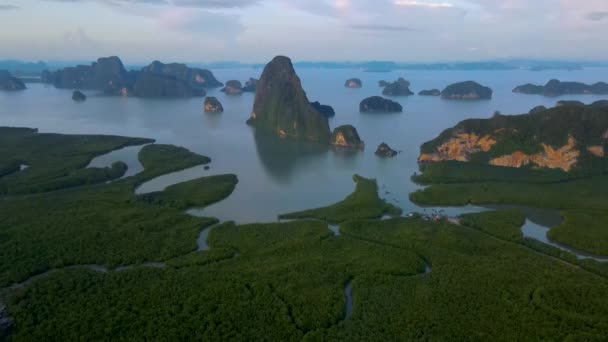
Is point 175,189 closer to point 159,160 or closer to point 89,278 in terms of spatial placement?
point 159,160

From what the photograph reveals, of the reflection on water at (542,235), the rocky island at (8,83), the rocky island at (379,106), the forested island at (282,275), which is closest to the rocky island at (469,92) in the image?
the rocky island at (379,106)

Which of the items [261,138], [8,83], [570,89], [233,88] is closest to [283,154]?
[261,138]

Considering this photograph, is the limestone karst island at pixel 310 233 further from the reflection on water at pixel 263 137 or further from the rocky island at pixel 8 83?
the rocky island at pixel 8 83

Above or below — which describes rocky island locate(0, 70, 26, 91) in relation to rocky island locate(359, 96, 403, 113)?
above

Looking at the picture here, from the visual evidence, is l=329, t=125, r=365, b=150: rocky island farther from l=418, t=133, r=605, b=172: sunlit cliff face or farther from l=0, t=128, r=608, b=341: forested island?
l=0, t=128, r=608, b=341: forested island

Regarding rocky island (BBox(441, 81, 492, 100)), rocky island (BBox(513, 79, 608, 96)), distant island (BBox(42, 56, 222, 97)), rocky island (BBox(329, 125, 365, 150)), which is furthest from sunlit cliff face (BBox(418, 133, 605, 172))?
distant island (BBox(42, 56, 222, 97))
